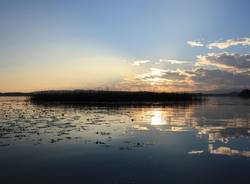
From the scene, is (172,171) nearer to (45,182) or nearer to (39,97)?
(45,182)

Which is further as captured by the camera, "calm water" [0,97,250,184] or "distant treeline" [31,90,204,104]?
"distant treeline" [31,90,204,104]

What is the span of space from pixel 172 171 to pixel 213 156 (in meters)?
3.26

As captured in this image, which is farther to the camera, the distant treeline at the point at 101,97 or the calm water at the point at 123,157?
the distant treeline at the point at 101,97

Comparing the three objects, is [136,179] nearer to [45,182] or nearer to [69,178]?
[69,178]

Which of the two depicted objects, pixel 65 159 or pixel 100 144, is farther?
pixel 100 144

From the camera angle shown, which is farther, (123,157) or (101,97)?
(101,97)

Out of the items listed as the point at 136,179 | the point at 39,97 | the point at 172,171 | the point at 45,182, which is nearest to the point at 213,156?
the point at 172,171

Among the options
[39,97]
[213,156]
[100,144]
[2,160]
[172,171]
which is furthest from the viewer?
[39,97]

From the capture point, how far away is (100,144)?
16.8 metres

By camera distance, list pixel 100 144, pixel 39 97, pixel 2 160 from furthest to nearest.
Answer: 1. pixel 39 97
2. pixel 100 144
3. pixel 2 160

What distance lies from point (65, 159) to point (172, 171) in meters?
4.44

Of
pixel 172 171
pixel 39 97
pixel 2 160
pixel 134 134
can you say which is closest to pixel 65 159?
pixel 2 160

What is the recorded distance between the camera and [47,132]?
21141 millimetres

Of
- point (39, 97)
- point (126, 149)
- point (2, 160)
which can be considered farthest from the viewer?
point (39, 97)
